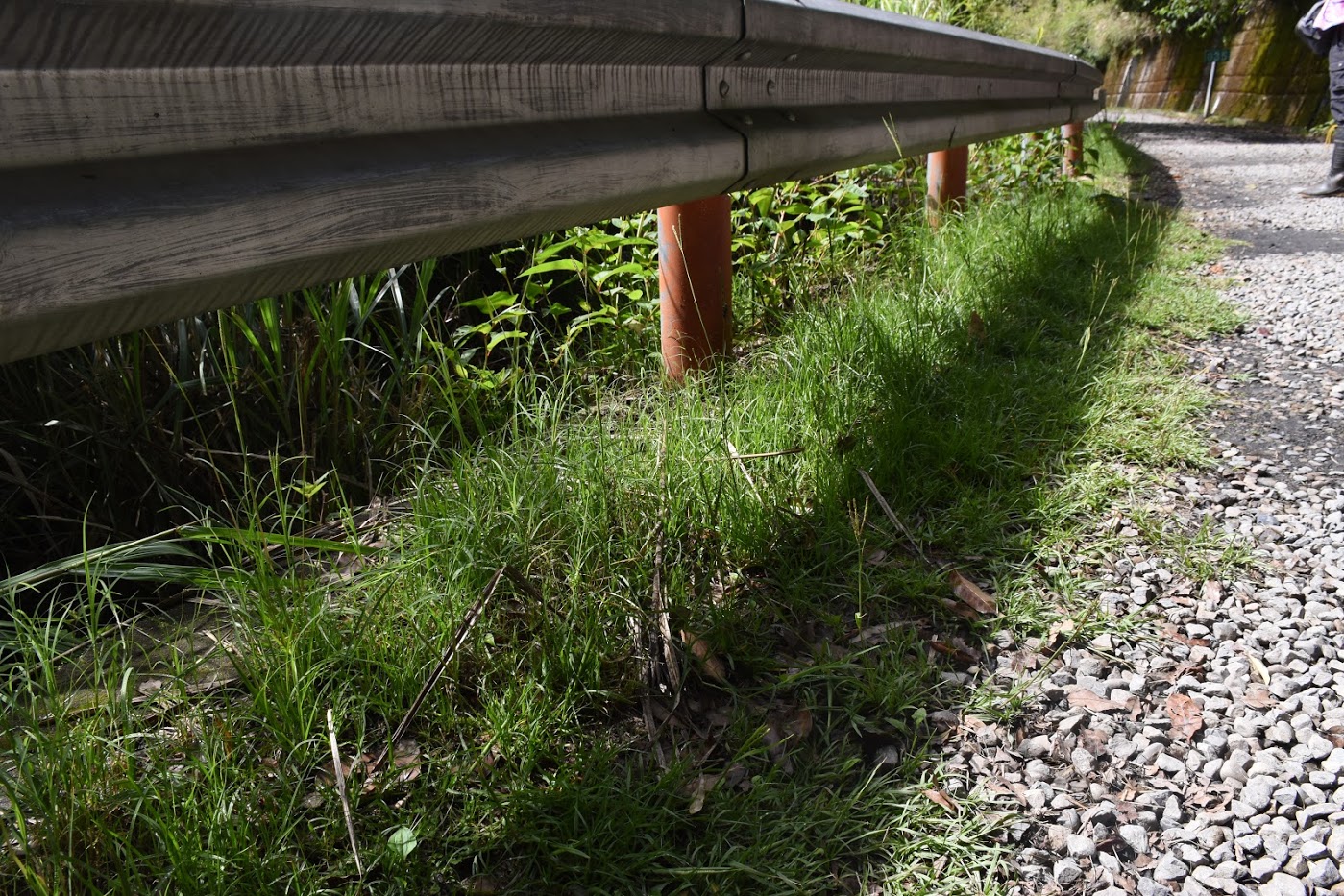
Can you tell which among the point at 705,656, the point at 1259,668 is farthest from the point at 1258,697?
the point at 705,656

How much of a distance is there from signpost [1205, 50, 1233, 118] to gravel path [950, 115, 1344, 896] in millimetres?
24205

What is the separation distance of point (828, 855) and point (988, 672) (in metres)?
0.58

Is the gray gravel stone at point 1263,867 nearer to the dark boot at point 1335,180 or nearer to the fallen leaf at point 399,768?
the fallen leaf at point 399,768

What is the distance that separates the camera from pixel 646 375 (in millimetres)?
3098

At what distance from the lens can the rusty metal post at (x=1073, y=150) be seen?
7.78m

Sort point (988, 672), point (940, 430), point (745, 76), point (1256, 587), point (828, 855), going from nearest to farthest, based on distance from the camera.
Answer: point (828, 855)
point (988, 672)
point (1256, 587)
point (745, 76)
point (940, 430)

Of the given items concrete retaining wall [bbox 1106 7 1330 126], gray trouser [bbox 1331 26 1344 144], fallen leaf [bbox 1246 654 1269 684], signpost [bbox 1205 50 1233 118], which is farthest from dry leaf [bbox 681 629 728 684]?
signpost [bbox 1205 50 1233 118]

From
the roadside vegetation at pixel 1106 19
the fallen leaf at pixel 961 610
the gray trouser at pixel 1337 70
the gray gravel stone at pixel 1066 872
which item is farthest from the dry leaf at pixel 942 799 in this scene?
the roadside vegetation at pixel 1106 19

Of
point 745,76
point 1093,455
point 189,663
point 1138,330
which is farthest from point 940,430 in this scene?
point 189,663

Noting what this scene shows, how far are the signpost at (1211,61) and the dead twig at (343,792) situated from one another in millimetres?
26146

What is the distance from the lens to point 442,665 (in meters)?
1.60

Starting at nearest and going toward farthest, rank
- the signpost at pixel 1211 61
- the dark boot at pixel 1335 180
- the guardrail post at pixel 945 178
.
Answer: the guardrail post at pixel 945 178
the dark boot at pixel 1335 180
the signpost at pixel 1211 61

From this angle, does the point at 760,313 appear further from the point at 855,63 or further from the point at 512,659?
the point at 512,659

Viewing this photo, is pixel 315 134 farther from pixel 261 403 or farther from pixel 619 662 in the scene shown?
pixel 261 403
